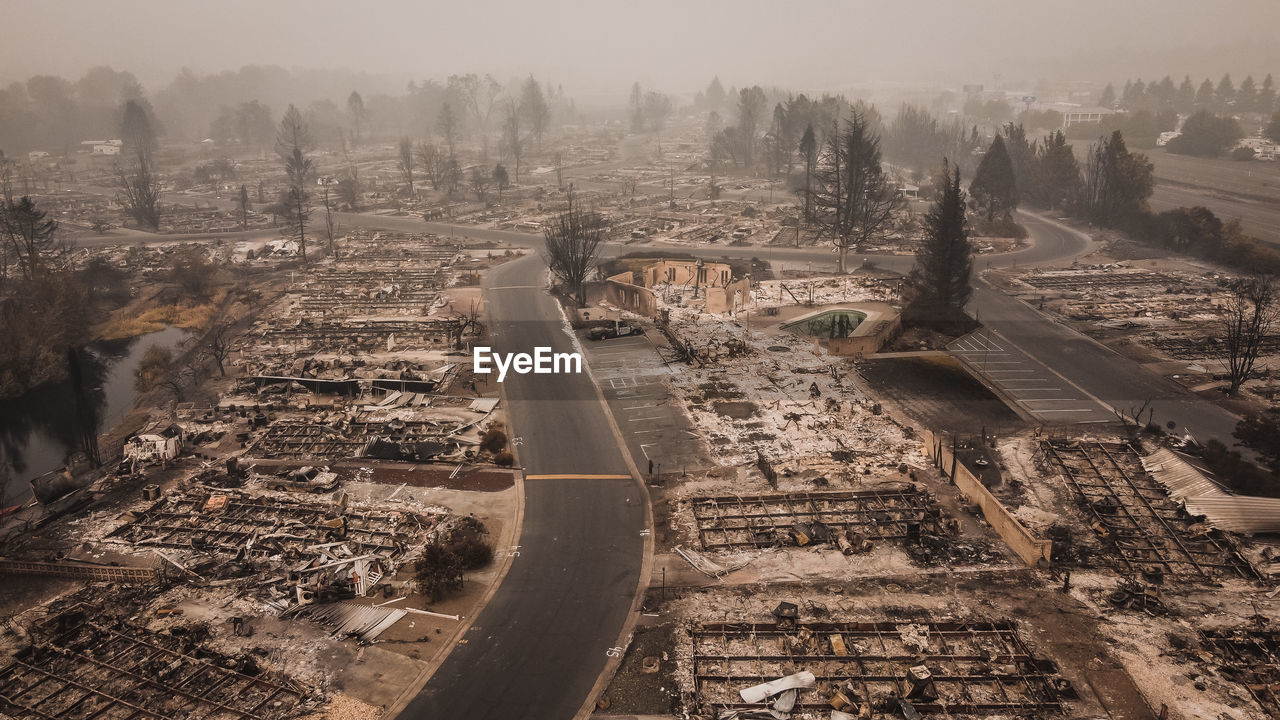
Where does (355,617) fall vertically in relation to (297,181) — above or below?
below

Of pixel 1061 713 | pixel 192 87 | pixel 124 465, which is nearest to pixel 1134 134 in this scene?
pixel 1061 713

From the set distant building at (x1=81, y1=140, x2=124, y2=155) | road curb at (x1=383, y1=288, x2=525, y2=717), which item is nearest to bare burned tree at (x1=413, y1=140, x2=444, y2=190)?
distant building at (x1=81, y1=140, x2=124, y2=155)

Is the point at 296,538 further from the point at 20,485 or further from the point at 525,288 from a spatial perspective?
the point at 525,288

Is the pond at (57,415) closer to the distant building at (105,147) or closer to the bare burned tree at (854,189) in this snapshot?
the bare burned tree at (854,189)

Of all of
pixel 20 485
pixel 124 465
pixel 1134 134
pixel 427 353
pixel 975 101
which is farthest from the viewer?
pixel 975 101

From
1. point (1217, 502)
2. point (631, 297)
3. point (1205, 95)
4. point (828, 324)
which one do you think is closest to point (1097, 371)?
point (828, 324)

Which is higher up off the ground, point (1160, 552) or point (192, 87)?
point (192, 87)

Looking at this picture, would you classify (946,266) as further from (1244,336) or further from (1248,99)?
(1248,99)

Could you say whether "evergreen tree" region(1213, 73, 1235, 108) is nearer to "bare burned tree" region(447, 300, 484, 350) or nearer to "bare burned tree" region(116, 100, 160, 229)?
"bare burned tree" region(447, 300, 484, 350)
